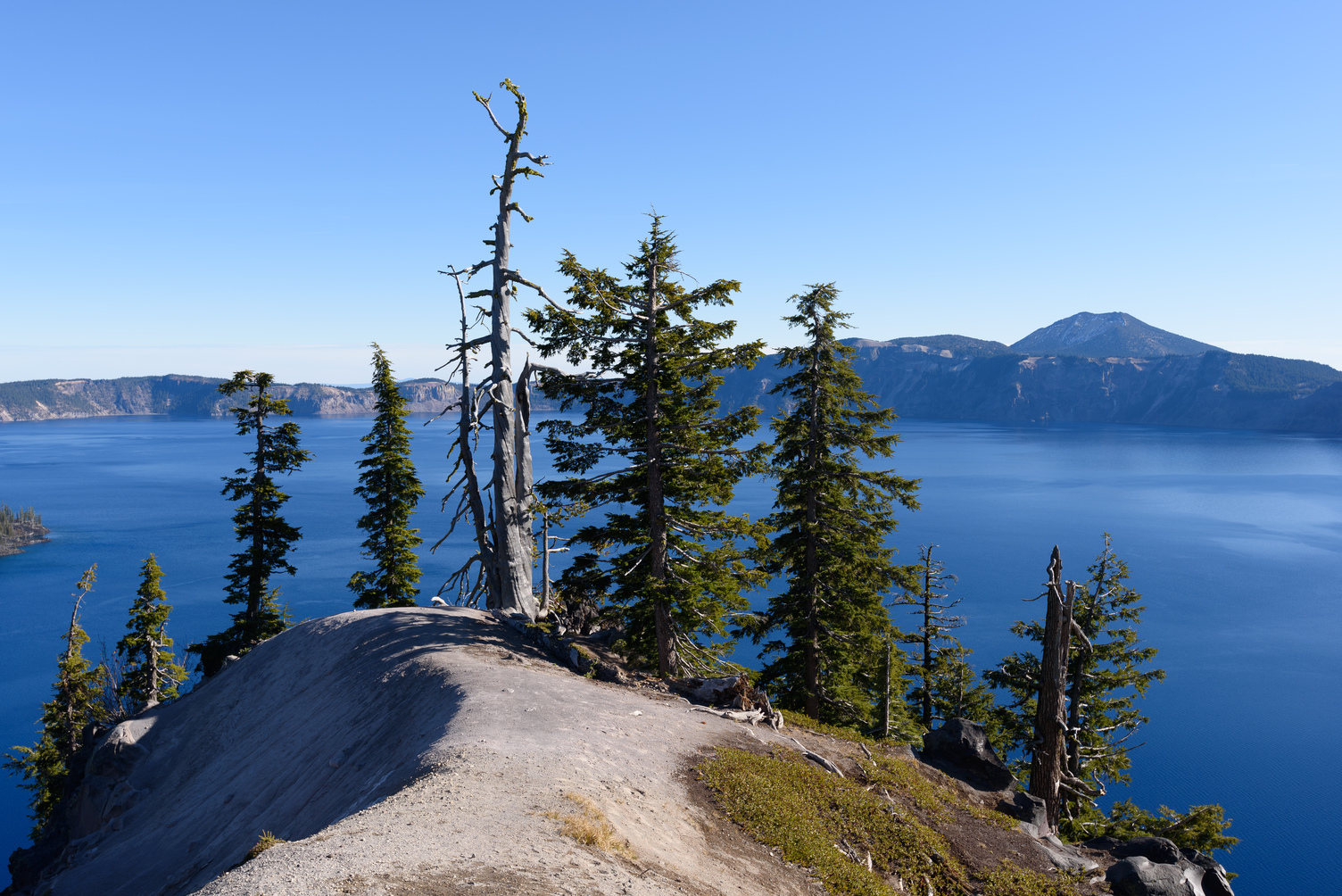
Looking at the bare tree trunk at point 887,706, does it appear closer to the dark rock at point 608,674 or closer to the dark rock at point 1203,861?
the dark rock at point 1203,861

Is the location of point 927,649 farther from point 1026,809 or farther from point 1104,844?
point 1026,809

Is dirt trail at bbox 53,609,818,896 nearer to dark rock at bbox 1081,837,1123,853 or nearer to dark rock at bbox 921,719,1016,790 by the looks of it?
dark rock at bbox 921,719,1016,790

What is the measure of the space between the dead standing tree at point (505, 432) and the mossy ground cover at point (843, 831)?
9.03 metres

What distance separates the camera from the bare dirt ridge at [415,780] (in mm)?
6785

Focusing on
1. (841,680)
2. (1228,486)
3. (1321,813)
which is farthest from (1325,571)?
(841,680)

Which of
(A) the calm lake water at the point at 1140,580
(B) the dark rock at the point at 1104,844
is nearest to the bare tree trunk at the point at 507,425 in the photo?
(A) the calm lake water at the point at 1140,580

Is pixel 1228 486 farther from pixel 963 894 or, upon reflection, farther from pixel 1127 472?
pixel 963 894

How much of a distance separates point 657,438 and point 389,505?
17.5 metres

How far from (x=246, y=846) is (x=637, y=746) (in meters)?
6.67

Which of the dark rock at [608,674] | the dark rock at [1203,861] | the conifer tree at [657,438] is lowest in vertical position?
the dark rock at [1203,861]

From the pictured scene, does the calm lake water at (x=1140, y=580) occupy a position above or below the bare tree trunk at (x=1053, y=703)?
below

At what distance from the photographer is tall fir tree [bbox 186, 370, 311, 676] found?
91.5 ft

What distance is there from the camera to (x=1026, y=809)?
1559cm

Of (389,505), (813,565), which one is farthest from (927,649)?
(389,505)
